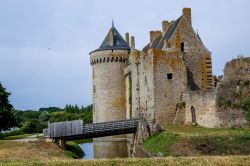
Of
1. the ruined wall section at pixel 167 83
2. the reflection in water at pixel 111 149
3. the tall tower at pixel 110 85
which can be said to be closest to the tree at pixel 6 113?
the reflection in water at pixel 111 149

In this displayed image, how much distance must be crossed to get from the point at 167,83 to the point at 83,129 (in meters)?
7.11

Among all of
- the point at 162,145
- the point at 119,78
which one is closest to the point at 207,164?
the point at 162,145

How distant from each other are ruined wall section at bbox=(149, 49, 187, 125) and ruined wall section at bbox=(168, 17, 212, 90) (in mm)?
1834

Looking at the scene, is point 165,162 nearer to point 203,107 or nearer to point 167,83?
point 203,107

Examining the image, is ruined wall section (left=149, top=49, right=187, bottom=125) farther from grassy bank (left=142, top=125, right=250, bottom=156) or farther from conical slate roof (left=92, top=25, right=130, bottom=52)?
conical slate roof (left=92, top=25, right=130, bottom=52)

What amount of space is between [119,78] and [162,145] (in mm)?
18610

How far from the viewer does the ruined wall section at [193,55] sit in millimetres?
38000

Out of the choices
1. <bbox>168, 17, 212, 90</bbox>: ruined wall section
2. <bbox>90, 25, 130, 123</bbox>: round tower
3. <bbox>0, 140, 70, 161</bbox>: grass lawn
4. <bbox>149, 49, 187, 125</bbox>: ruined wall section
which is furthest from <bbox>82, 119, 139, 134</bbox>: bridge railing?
<bbox>90, 25, 130, 123</bbox>: round tower

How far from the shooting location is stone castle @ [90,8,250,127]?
31984mm

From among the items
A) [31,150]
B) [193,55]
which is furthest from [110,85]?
[31,150]

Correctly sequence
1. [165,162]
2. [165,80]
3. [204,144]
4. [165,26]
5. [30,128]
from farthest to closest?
1. [30,128]
2. [165,26]
3. [165,80]
4. [204,144]
5. [165,162]

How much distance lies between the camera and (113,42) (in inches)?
1845

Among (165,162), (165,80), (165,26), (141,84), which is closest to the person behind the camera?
(165,162)

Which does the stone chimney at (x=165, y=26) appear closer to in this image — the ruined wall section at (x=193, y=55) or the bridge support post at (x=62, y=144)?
the ruined wall section at (x=193, y=55)
